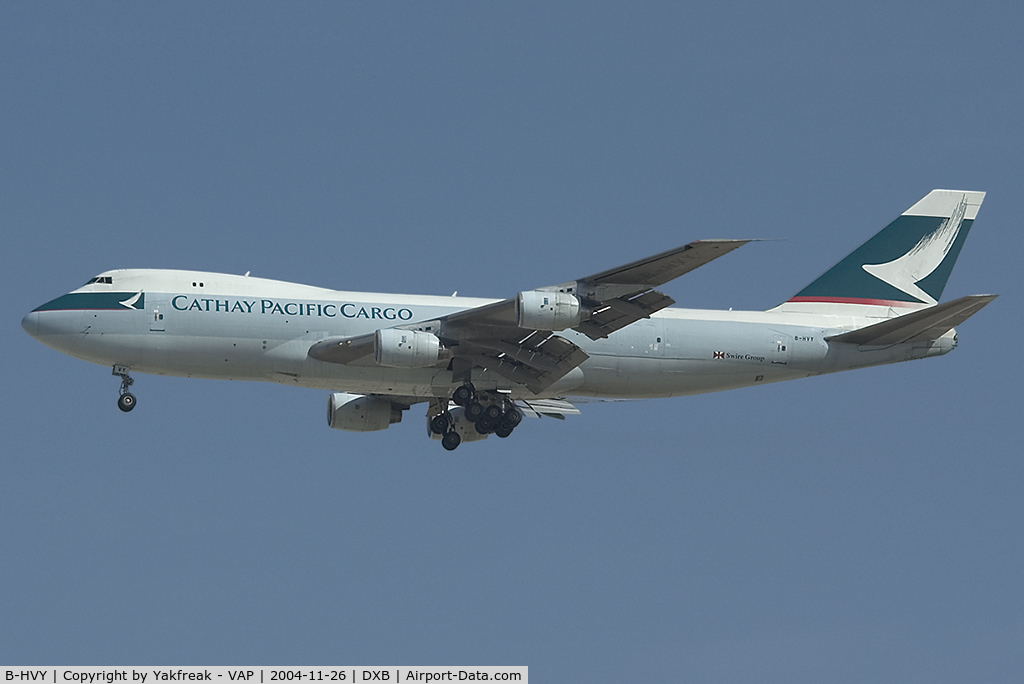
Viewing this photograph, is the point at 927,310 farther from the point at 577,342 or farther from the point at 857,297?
the point at 577,342

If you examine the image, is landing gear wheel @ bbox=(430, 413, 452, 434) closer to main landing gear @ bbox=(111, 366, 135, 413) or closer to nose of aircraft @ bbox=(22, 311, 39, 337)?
main landing gear @ bbox=(111, 366, 135, 413)

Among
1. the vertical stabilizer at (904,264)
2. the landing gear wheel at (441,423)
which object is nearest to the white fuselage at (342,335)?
the landing gear wheel at (441,423)

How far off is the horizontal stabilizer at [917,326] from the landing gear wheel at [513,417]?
32.3 ft

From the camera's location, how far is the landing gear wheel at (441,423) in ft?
158

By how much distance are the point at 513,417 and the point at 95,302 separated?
1265 cm

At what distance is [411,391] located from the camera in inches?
1800

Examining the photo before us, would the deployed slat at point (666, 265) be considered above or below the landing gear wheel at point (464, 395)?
above

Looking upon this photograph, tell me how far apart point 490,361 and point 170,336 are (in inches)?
362

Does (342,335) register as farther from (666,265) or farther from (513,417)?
(666,265)

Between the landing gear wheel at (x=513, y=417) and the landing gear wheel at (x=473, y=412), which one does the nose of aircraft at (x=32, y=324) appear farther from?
the landing gear wheel at (x=513, y=417)

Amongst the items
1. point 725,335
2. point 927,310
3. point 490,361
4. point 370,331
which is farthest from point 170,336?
point 927,310

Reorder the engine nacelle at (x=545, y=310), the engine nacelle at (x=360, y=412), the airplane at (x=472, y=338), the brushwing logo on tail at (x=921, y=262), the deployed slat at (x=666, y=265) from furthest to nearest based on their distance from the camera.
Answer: the brushwing logo on tail at (x=921, y=262), the engine nacelle at (x=360, y=412), the airplane at (x=472, y=338), the engine nacelle at (x=545, y=310), the deployed slat at (x=666, y=265)

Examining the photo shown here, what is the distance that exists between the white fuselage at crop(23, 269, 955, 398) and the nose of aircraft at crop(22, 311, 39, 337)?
29 millimetres
